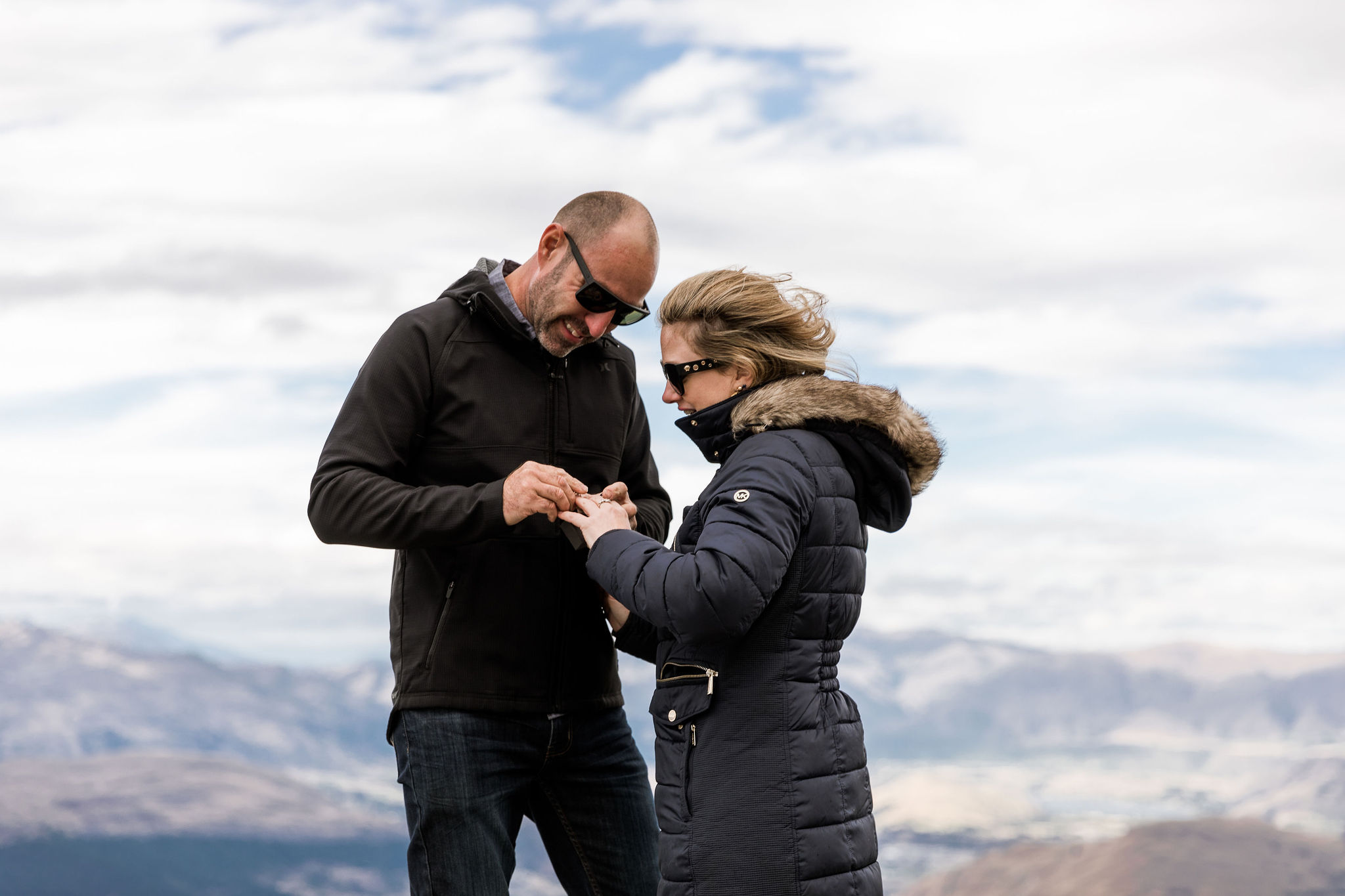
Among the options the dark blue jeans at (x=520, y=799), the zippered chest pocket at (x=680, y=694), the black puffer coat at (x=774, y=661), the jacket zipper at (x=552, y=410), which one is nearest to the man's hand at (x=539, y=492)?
the black puffer coat at (x=774, y=661)

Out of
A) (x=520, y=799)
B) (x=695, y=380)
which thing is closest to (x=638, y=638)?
(x=520, y=799)

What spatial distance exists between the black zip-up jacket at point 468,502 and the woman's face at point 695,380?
613 millimetres

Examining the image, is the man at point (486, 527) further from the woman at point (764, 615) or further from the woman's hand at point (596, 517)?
the woman at point (764, 615)

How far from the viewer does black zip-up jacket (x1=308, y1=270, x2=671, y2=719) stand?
4.15 metres

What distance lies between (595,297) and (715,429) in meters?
0.70

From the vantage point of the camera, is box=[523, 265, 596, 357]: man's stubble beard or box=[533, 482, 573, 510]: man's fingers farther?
box=[523, 265, 596, 357]: man's stubble beard

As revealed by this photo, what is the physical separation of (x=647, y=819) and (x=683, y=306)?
6.23 feet

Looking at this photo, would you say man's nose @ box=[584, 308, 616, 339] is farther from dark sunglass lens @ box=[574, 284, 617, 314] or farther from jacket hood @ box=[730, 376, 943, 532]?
jacket hood @ box=[730, 376, 943, 532]

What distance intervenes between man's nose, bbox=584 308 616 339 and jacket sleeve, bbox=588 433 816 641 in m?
0.88

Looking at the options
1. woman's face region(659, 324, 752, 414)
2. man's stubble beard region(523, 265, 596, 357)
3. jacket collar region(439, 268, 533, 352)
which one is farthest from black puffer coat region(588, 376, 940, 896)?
jacket collar region(439, 268, 533, 352)

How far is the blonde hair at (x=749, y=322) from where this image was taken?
157 inches

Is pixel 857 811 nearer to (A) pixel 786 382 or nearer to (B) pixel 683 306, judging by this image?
(A) pixel 786 382

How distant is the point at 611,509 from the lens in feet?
13.0

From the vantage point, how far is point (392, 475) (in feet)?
14.1
